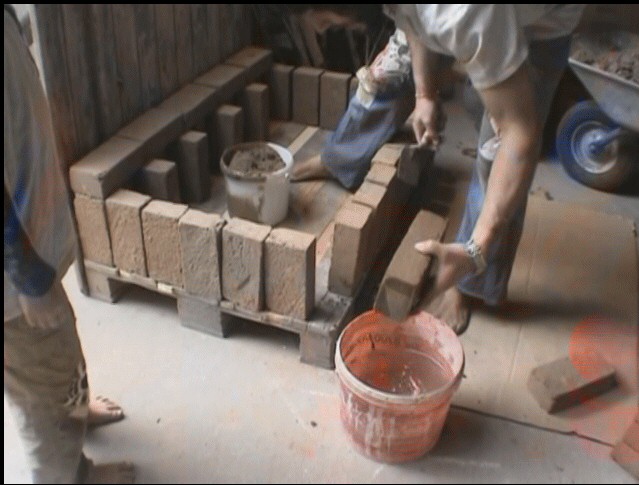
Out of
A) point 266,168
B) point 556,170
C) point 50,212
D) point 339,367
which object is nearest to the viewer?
point 50,212

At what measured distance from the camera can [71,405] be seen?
1.54 meters

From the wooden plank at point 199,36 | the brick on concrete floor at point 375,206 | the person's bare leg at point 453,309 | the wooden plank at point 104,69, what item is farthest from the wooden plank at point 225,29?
the person's bare leg at point 453,309

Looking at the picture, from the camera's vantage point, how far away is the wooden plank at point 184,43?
251 cm

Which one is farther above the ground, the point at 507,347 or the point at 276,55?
the point at 276,55

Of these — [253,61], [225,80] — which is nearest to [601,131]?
[253,61]

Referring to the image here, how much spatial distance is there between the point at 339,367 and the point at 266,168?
992 mm

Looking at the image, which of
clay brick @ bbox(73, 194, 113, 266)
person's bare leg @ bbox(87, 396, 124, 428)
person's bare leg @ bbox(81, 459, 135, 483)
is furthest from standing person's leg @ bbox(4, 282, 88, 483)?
clay brick @ bbox(73, 194, 113, 266)

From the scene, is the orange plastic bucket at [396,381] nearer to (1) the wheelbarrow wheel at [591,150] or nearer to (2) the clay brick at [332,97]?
(2) the clay brick at [332,97]

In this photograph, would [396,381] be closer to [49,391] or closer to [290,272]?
[290,272]

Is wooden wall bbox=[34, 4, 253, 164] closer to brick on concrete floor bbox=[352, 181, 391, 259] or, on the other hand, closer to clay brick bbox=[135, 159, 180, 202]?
clay brick bbox=[135, 159, 180, 202]

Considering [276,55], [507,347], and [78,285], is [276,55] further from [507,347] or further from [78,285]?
Answer: [507,347]

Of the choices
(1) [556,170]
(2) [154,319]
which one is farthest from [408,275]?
(1) [556,170]

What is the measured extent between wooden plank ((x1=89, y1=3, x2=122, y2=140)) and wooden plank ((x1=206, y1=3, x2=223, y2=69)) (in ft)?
2.16

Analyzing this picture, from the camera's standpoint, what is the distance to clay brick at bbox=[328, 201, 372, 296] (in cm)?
197
